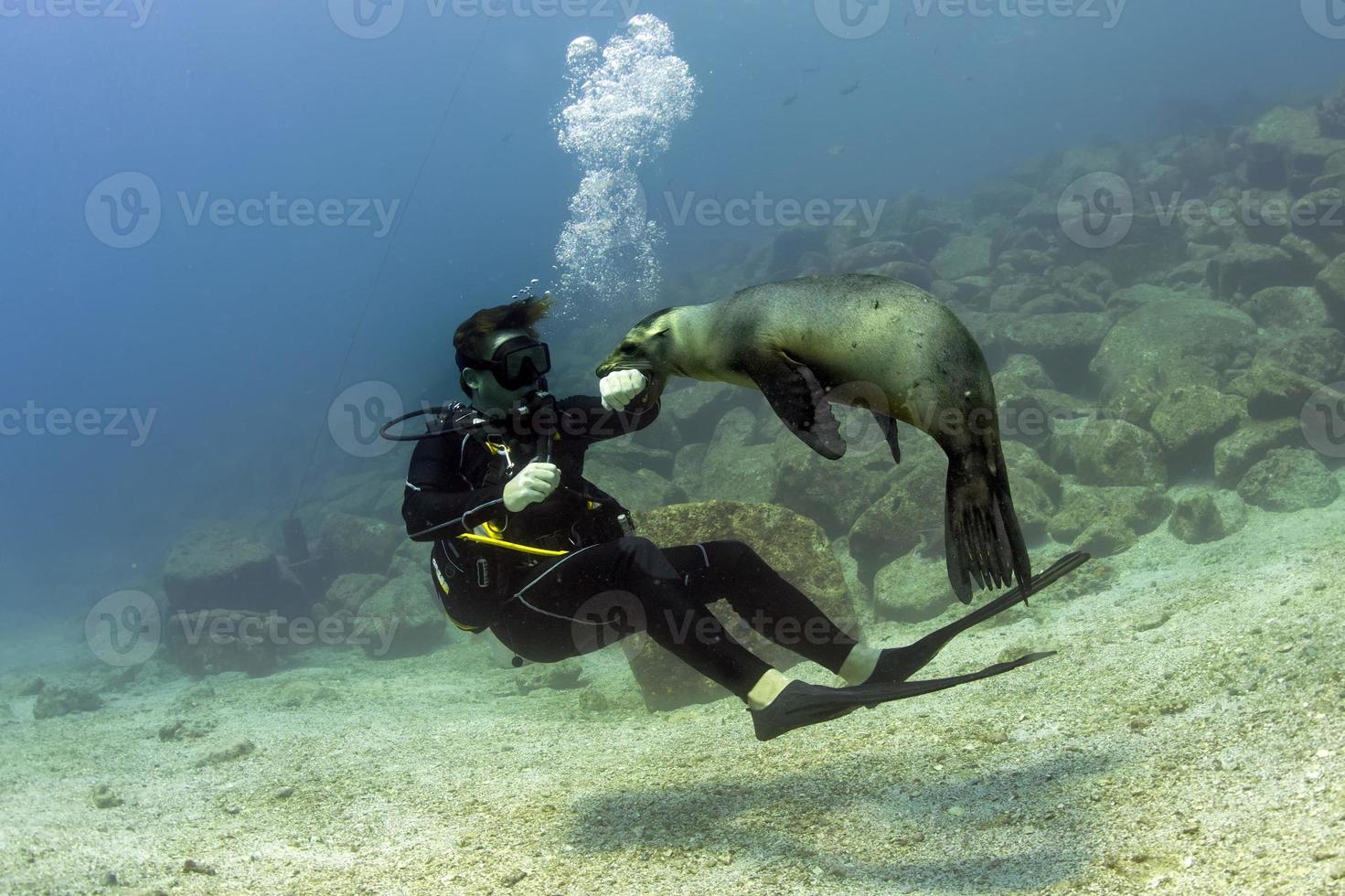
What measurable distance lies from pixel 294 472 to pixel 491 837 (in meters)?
30.3

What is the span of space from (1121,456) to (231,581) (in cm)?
1458

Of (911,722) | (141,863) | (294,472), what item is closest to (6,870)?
(141,863)

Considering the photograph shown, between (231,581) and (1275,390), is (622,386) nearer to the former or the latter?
(1275,390)

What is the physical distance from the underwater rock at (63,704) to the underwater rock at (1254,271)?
18.2 meters

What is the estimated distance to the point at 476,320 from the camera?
12.2 feet

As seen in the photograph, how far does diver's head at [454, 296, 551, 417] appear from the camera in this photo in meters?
3.60

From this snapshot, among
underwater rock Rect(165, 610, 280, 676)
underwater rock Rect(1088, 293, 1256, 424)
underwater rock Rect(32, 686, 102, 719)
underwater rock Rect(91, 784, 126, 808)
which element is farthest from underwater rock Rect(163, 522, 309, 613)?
underwater rock Rect(1088, 293, 1256, 424)

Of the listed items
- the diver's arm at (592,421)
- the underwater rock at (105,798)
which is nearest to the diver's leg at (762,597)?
the diver's arm at (592,421)

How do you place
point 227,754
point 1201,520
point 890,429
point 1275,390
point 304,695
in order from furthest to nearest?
point 304,695, point 1275,390, point 1201,520, point 227,754, point 890,429

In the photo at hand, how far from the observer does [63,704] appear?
9703mm

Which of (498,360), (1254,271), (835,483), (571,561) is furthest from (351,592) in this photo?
(1254,271)

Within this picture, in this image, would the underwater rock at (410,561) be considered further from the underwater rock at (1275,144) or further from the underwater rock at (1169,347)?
the underwater rock at (1275,144)

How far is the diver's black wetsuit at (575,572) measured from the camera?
3049 mm

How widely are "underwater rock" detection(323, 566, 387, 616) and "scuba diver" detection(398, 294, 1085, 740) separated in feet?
29.6
